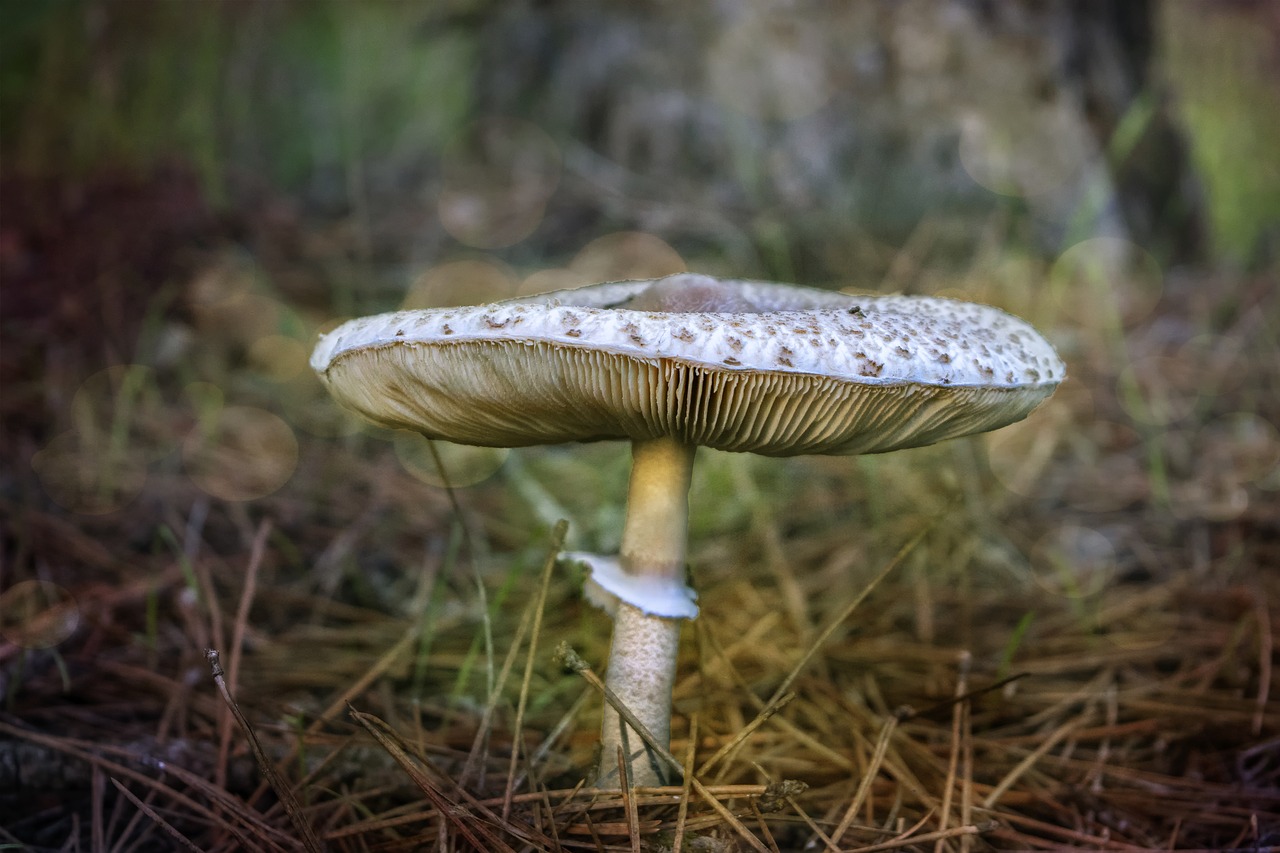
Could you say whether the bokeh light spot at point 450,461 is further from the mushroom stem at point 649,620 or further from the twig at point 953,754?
the twig at point 953,754

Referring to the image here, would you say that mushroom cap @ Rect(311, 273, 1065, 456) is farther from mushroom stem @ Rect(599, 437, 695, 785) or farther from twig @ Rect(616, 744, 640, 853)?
twig @ Rect(616, 744, 640, 853)

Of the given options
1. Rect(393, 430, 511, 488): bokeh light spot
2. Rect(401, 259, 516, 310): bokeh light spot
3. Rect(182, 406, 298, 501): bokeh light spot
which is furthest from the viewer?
Rect(401, 259, 516, 310): bokeh light spot

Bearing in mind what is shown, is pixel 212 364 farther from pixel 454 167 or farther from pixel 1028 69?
pixel 1028 69

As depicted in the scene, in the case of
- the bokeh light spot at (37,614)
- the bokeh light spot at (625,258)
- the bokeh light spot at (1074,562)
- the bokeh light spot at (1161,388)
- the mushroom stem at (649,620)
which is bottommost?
the bokeh light spot at (37,614)

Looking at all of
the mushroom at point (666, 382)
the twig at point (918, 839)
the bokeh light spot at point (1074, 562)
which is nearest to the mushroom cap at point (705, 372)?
the mushroom at point (666, 382)

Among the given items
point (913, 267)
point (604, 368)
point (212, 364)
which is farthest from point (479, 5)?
point (604, 368)

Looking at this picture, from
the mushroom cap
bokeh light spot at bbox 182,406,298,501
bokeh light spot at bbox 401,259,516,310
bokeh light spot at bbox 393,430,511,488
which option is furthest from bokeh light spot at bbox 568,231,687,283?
the mushroom cap
